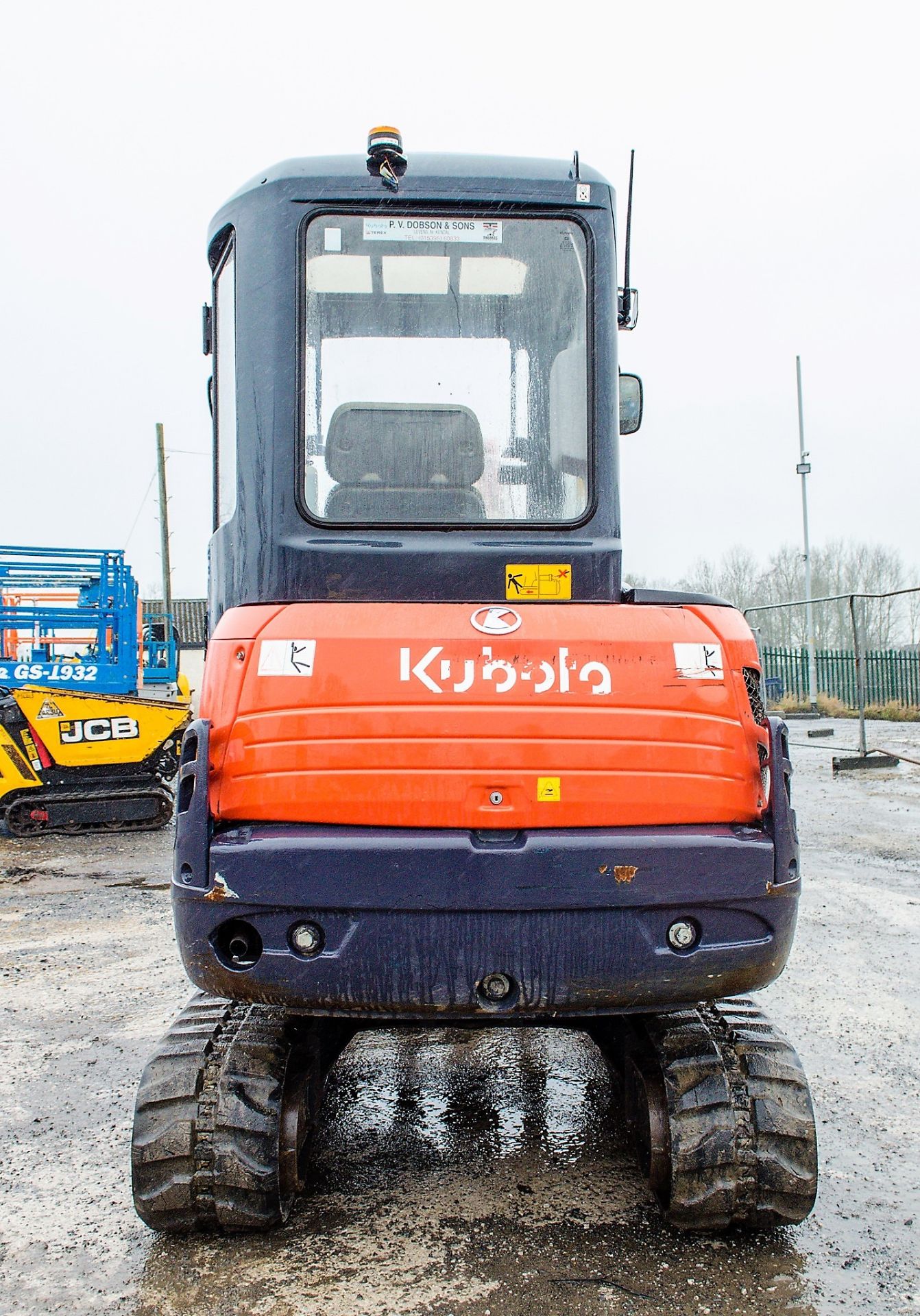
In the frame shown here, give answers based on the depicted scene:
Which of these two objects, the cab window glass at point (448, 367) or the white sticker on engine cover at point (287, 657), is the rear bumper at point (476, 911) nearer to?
the white sticker on engine cover at point (287, 657)

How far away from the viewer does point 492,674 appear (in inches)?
111

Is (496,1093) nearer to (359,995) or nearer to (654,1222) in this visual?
(654,1222)

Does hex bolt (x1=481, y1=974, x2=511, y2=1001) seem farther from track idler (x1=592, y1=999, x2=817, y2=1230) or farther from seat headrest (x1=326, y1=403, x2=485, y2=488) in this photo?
seat headrest (x1=326, y1=403, x2=485, y2=488)

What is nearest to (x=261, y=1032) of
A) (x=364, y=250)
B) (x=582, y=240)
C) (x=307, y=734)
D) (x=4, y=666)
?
(x=307, y=734)

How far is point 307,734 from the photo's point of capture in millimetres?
2805

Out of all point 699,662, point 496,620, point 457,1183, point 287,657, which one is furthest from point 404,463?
point 457,1183

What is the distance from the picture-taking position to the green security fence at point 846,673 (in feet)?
72.1

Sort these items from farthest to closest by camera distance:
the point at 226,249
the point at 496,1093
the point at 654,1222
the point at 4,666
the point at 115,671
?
the point at 115,671, the point at 4,666, the point at 496,1093, the point at 226,249, the point at 654,1222

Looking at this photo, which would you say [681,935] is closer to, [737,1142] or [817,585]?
[737,1142]

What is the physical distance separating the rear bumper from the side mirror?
1.31 metres

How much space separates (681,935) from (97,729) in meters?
8.68

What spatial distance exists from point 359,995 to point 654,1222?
4.03 ft

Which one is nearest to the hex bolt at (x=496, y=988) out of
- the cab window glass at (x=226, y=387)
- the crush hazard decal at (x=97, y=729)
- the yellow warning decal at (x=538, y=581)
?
the yellow warning decal at (x=538, y=581)

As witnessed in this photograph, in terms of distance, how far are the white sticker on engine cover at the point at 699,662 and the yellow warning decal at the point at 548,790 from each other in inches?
17.6
